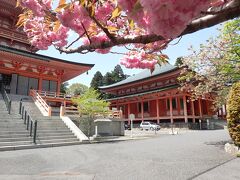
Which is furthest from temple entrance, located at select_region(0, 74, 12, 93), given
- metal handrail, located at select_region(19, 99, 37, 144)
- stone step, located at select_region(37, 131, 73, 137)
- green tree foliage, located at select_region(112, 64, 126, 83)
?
green tree foliage, located at select_region(112, 64, 126, 83)

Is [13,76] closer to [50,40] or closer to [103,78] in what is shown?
[50,40]

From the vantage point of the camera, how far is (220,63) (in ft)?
44.1

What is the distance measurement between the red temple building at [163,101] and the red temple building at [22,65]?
45.4 ft

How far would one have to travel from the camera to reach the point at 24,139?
14164 millimetres

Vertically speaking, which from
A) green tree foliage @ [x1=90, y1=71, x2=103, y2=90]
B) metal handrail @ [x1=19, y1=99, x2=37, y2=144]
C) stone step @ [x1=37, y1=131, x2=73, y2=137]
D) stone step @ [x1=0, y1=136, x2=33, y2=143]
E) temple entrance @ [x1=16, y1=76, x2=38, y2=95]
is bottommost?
stone step @ [x1=0, y1=136, x2=33, y2=143]

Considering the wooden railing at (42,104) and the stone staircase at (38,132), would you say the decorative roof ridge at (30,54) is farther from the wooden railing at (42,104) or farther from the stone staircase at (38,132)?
the stone staircase at (38,132)

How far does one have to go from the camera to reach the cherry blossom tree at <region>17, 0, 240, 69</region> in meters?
1.33

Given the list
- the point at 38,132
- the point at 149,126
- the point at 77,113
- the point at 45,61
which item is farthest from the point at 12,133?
the point at 149,126

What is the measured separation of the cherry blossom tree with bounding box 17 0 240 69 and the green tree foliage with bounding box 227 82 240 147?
7.67m

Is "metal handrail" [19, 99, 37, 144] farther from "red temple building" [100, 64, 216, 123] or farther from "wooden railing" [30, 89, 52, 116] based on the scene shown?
"red temple building" [100, 64, 216, 123]

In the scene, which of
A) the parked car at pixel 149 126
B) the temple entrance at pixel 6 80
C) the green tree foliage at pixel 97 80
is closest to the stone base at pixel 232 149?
the temple entrance at pixel 6 80

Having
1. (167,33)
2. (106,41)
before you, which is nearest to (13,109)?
(106,41)

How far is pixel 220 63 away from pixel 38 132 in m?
11.9

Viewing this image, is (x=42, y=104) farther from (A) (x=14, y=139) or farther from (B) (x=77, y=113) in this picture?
(A) (x=14, y=139)
